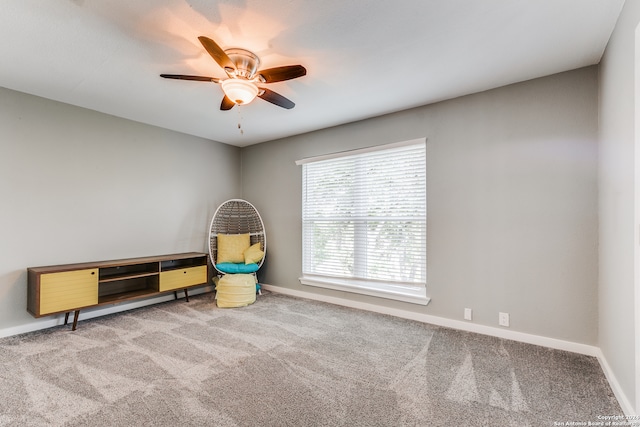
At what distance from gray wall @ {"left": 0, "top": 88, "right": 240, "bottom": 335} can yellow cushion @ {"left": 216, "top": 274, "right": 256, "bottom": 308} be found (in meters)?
1.06

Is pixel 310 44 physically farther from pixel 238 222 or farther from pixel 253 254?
pixel 238 222

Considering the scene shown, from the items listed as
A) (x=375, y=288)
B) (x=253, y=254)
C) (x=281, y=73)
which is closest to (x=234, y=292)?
(x=253, y=254)

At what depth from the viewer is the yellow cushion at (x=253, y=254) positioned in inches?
171

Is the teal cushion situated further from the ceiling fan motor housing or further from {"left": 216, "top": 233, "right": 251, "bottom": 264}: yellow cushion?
the ceiling fan motor housing

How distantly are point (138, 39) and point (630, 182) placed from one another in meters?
3.32

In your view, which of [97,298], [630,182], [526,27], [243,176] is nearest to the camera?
[630,182]

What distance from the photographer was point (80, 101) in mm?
3252

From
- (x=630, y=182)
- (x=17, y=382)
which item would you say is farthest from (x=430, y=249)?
(x=17, y=382)

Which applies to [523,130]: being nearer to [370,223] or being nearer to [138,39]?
[370,223]

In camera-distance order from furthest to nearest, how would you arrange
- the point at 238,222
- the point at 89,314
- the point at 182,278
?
1. the point at 238,222
2. the point at 182,278
3. the point at 89,314

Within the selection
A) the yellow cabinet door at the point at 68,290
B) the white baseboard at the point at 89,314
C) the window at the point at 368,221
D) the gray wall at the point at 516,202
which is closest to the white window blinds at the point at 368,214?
the window at the point at 368,221

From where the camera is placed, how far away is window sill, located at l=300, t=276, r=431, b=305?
3350mm

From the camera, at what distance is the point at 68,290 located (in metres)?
2.97

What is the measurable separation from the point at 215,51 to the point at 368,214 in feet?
8.30
